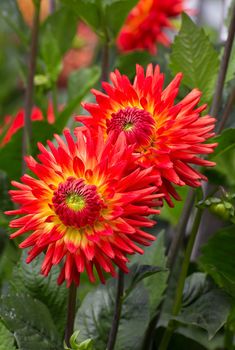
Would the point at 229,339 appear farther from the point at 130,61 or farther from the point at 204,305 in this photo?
the point at 130,61

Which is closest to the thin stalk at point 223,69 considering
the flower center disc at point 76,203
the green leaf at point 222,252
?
the green leaf at point 222,252

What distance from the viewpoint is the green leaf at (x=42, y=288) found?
65 centimetres

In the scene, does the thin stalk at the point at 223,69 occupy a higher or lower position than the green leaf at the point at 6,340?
higher

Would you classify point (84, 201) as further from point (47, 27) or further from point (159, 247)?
point (47, 27)

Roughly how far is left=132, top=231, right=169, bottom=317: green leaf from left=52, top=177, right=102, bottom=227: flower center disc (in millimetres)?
193

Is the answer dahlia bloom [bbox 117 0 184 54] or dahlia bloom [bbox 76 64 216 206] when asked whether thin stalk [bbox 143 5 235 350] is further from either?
dahlia bloom [bbox 117 0 184 54]

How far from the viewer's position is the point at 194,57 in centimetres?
69

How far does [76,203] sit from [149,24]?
1.72 feet

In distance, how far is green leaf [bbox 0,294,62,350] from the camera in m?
0.58

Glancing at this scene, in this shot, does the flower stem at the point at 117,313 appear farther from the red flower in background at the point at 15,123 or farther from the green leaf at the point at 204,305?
the red flower in background at the point at 15,123

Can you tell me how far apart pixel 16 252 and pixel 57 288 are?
0.58 ft

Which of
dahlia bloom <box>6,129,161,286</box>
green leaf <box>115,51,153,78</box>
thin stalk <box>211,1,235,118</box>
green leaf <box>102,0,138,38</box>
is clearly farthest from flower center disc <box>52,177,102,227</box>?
green leaf <box>115,51,153,78</box>

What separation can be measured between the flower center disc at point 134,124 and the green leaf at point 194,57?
0.16 metres

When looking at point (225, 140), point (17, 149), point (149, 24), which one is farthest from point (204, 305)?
point (149, 24)
